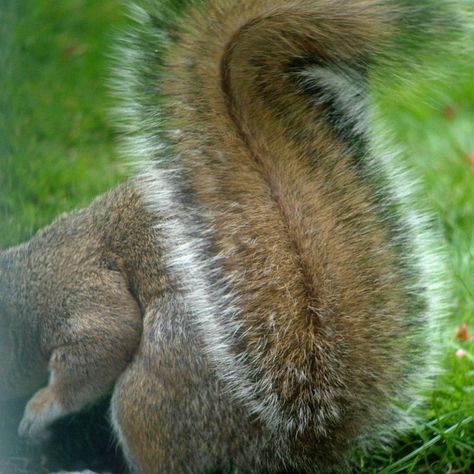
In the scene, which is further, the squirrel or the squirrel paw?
the squirrel paw

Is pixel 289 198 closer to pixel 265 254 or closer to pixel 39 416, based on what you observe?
pixel 265 254

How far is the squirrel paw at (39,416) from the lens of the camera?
A: 2305 mm

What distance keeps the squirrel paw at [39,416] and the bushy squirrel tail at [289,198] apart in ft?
1.62

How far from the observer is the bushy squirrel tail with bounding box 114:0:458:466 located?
1952 millimetres

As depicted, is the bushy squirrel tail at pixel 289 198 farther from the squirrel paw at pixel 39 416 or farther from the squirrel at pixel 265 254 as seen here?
the squirrel paw at pixel 39 416

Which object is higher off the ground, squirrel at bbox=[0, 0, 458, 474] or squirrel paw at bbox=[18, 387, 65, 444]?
squirrel at bbox=[0, 0, 458, 474]

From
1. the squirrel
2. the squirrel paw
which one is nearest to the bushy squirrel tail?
the squirrel

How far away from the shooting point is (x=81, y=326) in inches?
89.2

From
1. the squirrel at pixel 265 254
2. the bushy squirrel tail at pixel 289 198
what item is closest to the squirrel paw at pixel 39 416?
the squirrel at pixel 265 254

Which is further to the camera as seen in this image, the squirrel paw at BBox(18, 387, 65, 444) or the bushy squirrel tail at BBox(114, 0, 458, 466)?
the squirrel paw at BBox(18, 387, 65, 444)

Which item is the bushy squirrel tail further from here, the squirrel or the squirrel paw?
the squirrel paw

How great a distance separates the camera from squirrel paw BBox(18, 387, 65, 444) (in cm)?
230

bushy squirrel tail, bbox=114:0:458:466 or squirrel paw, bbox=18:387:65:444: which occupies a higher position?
bushy squirrel tail, bbox=114:0:458:466

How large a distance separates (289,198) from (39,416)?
83 centimetres
